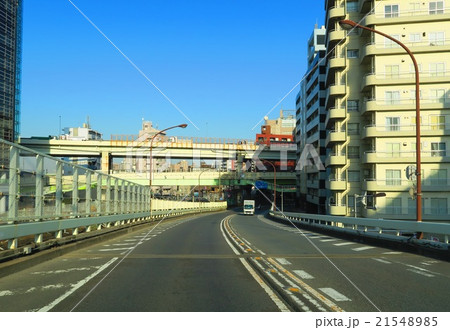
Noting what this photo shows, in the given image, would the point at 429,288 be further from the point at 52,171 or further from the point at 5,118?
the point at 5,118

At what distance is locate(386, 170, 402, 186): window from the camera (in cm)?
4869

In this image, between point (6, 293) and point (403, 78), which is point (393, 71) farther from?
point (6, 293)

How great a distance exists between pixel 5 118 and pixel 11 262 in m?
79.0

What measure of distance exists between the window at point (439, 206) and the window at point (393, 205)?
3.32 m

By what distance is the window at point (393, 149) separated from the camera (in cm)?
4909

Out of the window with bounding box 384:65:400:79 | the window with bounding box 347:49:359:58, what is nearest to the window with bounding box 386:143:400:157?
the window with bounding box 384:65:400:79

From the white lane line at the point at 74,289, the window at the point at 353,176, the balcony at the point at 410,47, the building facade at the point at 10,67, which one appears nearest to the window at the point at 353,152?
the window at the point at 353,176

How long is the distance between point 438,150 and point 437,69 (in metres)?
9.26

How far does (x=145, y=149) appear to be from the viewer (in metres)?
74.1

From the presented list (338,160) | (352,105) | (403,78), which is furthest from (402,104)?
(338,160)

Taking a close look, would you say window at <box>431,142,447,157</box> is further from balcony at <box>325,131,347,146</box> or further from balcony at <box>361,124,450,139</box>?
balcony at <box>325,131,347,146</box>

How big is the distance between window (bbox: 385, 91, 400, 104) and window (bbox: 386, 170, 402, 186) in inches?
321

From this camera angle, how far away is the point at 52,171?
13.7 m
